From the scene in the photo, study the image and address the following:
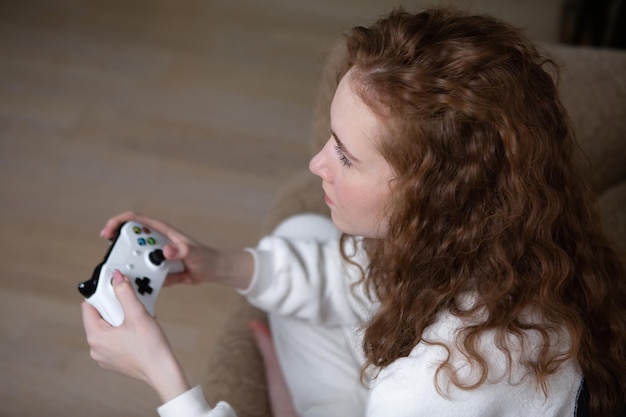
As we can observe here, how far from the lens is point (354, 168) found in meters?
0.87

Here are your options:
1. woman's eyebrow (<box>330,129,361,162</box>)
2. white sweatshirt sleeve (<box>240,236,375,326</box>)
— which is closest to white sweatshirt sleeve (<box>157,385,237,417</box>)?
white sweatshirt sleeve (<box>240,236,375,326</box>)

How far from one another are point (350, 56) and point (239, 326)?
530 millimetres

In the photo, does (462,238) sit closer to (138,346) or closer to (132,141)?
(138,346)

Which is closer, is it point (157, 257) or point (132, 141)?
point (157, 257)

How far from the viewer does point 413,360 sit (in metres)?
0.86

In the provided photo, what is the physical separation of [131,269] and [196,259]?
11 centimetres

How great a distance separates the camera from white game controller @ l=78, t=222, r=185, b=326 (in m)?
0.98

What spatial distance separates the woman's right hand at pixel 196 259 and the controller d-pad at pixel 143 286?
50 mm

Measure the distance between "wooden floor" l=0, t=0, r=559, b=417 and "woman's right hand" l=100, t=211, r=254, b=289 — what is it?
0.53 meters

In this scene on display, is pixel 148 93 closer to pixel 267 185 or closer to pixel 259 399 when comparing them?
pixel 267 185

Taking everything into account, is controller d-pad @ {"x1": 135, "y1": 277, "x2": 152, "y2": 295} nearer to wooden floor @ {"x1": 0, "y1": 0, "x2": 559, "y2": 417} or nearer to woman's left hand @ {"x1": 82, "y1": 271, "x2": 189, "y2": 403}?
woman's left hand @ {"x1": 82, "y1": 271, "x2": 189, "y2": 403}

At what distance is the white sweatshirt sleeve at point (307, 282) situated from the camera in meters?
1.14

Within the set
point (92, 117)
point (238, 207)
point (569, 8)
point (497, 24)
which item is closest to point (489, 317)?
point (497, 24)

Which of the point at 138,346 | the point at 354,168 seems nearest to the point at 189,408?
the point at 138,346
